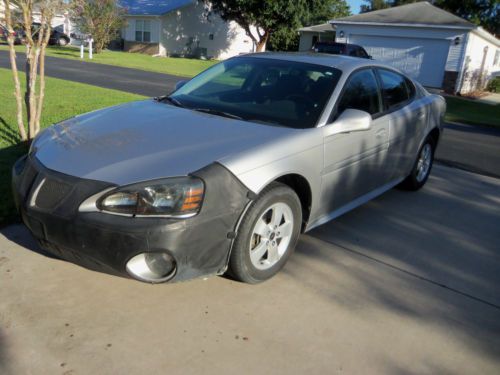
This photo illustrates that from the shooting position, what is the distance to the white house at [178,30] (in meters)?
38.5

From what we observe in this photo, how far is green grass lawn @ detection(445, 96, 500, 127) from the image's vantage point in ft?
44.1

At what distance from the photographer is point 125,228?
280cm

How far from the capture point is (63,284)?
3342 mm

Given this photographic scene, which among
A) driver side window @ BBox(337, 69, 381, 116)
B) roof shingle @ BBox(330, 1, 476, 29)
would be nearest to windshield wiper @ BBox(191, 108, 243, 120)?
driver side window @ BBox(337, 69, 381, 116)

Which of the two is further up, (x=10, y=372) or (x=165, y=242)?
(x=165, y=242)

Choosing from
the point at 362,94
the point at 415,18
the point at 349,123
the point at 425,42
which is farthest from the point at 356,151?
the point at 415,18

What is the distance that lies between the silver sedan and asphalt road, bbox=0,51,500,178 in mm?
3445

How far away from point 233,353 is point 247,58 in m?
3.02

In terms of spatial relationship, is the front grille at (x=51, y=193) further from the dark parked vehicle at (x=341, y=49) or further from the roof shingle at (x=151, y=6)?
the roof shingle at (x=151, y=6)

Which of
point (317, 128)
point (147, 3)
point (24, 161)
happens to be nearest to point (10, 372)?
point (24, 161)

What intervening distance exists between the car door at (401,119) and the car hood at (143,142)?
1595 mm

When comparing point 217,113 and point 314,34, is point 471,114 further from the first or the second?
point 314,34

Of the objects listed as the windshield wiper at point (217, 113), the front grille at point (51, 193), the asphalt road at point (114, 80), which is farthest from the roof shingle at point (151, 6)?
Answer: the front grille at point (51, 193)

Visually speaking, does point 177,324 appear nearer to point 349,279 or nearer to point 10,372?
point 10,372
